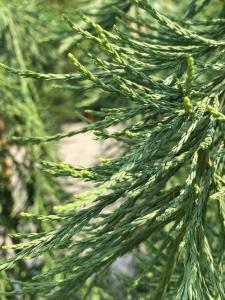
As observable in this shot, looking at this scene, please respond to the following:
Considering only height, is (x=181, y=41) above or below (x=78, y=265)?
above

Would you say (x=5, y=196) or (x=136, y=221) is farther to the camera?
(x=5, y=196)

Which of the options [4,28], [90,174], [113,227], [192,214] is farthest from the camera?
[4,28]

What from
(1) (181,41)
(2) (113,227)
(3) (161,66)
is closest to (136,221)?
(2) (113,227)

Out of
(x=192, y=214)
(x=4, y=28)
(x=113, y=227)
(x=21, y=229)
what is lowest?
(x=21, y=229)

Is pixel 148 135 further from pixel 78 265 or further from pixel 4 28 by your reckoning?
pixel 4 28

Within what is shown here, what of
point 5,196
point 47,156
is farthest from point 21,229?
point 47,156

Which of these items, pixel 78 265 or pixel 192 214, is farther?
pixel 78 265

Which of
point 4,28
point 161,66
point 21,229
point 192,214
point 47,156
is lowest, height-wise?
point 21,229

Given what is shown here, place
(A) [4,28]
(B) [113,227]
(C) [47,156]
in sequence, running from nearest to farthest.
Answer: (B) [113,227], (A) [4,28], (C) [47,156]

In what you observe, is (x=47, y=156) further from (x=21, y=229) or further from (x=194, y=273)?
(x=194, y=273)
